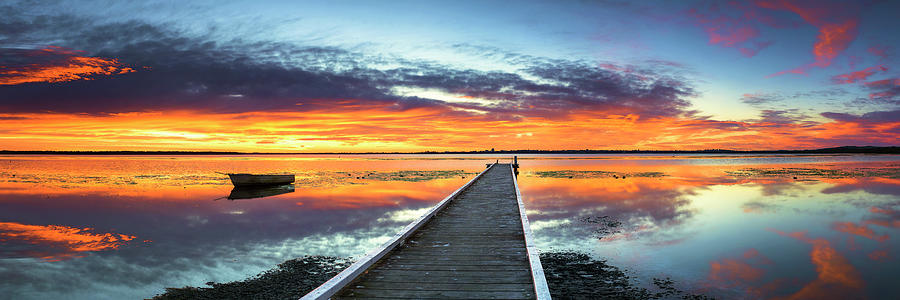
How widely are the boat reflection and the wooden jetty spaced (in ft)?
56.7

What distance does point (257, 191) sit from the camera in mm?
27312

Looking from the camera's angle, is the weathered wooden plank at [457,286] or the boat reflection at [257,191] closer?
the weathered wooden plank at [457,286]

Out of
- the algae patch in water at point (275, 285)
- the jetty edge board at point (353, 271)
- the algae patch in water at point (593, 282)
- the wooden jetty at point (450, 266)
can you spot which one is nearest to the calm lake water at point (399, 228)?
the algae patch in water at point (593, 282)

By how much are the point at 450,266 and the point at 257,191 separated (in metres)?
23.8

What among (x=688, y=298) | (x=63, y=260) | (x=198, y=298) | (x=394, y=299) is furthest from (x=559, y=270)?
(x=63, y=260)

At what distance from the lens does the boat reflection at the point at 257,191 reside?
24.5m

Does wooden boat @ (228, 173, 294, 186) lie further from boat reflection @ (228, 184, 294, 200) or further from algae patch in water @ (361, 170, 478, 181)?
algae patch in water @ (361, 170, 478, 181)

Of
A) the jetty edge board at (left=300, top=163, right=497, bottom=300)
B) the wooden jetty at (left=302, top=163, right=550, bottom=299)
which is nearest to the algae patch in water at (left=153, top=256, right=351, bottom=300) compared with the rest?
the jetty edge board at (left=300, top=163, right=497, bottom=300)

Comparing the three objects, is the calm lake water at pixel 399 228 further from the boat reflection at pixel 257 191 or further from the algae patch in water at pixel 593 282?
the boat reflection at pixel 257 191

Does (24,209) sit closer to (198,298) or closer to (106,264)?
(106,264)

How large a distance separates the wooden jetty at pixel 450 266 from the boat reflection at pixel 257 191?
56.7 feet

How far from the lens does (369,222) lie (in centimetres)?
1588

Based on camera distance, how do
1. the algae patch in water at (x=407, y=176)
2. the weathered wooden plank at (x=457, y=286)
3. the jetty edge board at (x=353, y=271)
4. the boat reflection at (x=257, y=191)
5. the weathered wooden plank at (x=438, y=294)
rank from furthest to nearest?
the algae patch in water at (x=407, y=176) → the boat reflection at (x=257, y=191) → the weathered wooden plank at (x=457, y=286) → the weathered wooden plank at (x=438, y=294) → the jetty edge board at (x=353, y=271)

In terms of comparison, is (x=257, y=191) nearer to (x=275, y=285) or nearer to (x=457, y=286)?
(x=275, y=285)
